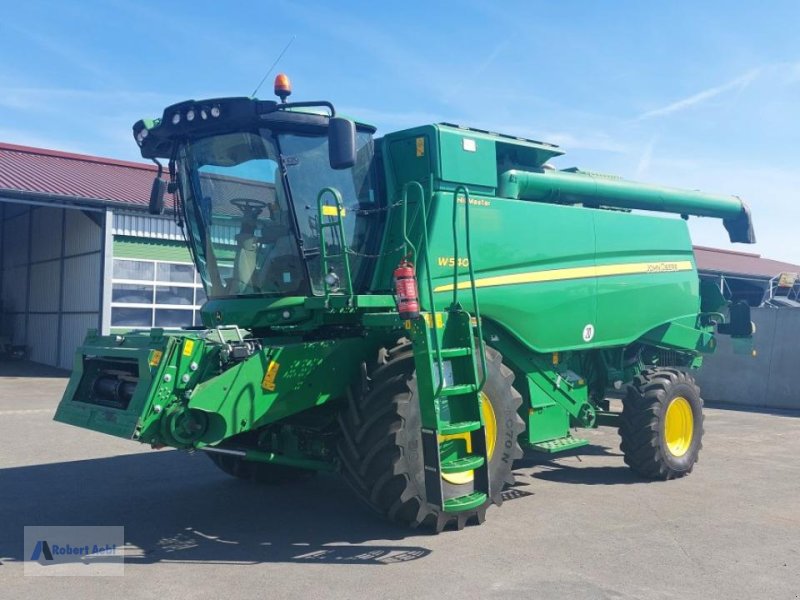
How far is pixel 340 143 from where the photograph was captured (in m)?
5.04

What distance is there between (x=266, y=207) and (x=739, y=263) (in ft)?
100

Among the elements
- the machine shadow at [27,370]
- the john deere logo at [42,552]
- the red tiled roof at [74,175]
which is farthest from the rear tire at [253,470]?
the machine shadow at [27,370]

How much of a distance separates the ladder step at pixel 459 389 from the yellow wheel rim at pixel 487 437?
22cm

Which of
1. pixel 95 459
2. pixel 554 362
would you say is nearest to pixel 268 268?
pixel 554 362

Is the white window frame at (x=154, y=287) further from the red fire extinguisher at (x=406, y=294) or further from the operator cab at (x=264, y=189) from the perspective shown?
the red fire extinguisher at (x=406, y=294)

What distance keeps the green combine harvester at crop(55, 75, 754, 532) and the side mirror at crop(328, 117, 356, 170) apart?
0.01 metres

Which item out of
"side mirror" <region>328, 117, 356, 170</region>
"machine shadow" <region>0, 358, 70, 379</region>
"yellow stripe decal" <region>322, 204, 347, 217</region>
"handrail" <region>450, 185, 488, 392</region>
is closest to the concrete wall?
"handrail" <region>450, 185, 488, 392</region>

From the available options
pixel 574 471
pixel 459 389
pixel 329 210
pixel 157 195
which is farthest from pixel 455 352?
pixel 574 471

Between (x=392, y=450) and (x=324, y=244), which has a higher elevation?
(x=324, y=244)

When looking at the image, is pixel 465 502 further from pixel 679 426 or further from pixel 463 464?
pixel 679 426

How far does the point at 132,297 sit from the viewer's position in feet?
56.9

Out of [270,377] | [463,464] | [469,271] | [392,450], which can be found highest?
[469,271]

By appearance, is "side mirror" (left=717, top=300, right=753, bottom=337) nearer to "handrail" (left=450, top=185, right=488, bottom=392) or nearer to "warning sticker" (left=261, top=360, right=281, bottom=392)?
"handrail" (left=450, top=185, right=488, bottom=392)

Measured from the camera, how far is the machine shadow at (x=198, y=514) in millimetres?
5047
